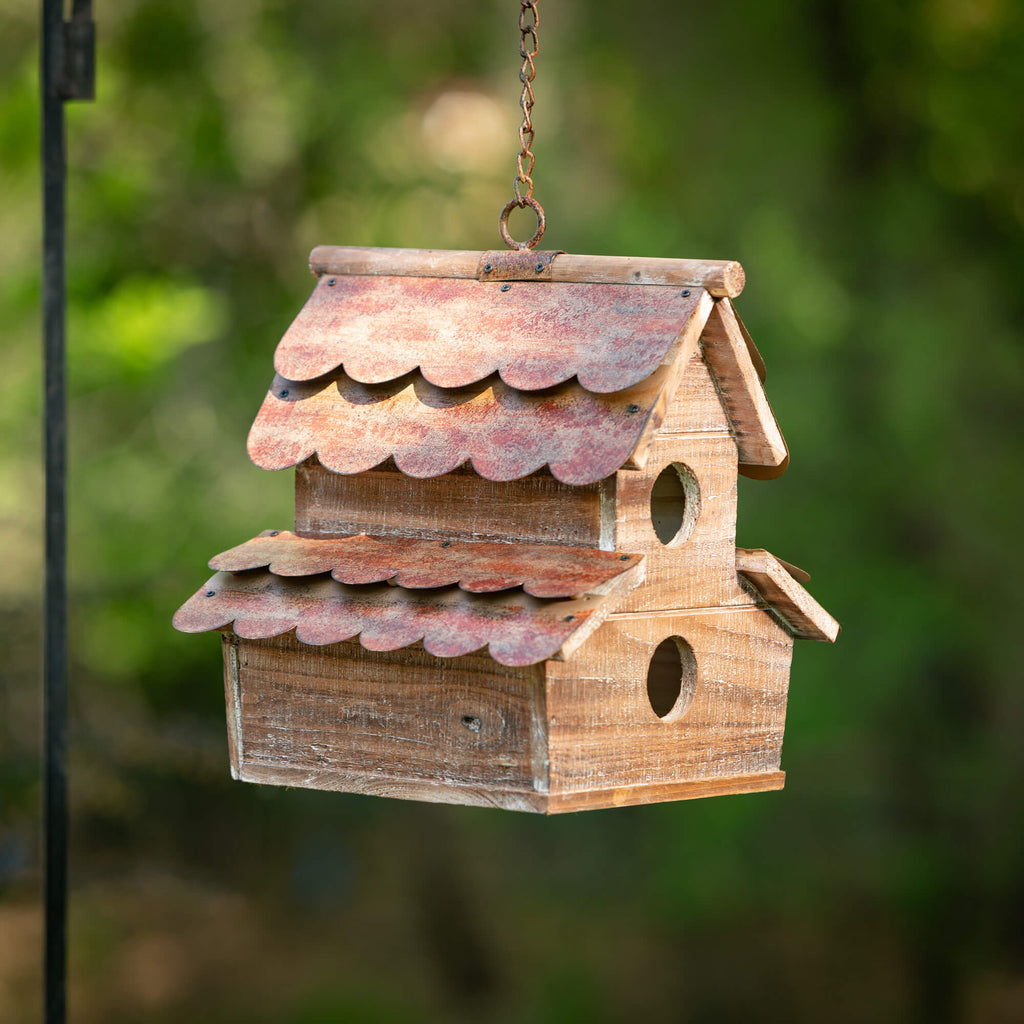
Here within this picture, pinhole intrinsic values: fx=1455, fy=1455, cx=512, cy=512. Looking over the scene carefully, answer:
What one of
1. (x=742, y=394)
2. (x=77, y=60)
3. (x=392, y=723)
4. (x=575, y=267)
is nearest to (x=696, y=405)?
(x=742, y=394)

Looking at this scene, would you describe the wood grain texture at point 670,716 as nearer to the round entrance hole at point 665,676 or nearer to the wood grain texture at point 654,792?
the wood grain texture at point 654,792

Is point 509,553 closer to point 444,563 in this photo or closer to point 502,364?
point 444,563

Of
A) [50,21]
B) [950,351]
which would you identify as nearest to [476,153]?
[950,351]

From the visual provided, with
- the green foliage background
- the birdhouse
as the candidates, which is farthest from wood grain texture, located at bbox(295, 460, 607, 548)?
the green foliage background

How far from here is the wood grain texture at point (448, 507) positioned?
5.21ft

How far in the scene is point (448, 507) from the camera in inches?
65.2

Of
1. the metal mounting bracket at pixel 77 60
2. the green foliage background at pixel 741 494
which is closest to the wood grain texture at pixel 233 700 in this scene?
the metal mounting bracket at pixel 77 60

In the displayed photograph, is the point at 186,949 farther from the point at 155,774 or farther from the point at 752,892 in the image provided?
the point at 752,892

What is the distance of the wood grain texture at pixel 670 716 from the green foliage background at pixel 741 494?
230 centimetres

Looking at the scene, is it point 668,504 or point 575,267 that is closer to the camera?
point 575,267

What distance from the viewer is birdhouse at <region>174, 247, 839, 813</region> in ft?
5.01

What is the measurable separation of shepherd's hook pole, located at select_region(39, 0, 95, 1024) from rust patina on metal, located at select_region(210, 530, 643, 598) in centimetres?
35

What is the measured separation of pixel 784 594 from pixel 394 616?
0.47 meters

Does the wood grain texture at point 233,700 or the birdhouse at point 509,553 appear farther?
the wood grain texture at point 233,700
